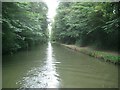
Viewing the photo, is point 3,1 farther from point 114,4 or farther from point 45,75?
point 114,4

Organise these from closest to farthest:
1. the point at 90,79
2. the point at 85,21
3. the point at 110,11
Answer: the point at 90,79
the point at 110,11
the point at 85,21

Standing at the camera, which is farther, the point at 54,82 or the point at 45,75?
the point at 45,75

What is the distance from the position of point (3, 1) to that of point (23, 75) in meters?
6.05

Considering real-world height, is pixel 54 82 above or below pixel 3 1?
below

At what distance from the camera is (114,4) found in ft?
Result: 49.3

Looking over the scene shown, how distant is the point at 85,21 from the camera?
22469 millimetres

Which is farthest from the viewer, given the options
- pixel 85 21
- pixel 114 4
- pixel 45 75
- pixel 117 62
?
pixel 85 21

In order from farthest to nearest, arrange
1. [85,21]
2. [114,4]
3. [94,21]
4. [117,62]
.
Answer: [85,21]
[94,21]
[114,4]
[117,62]

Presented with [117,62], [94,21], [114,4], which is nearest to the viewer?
[117,62]

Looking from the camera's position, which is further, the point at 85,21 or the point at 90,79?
the point at 85,21

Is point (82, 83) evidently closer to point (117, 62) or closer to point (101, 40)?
point (117, 62)

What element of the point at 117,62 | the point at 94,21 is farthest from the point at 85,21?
the point at 117,62

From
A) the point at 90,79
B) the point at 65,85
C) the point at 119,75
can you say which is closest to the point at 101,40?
the point at 119,75

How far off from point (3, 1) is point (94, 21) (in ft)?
33.4
